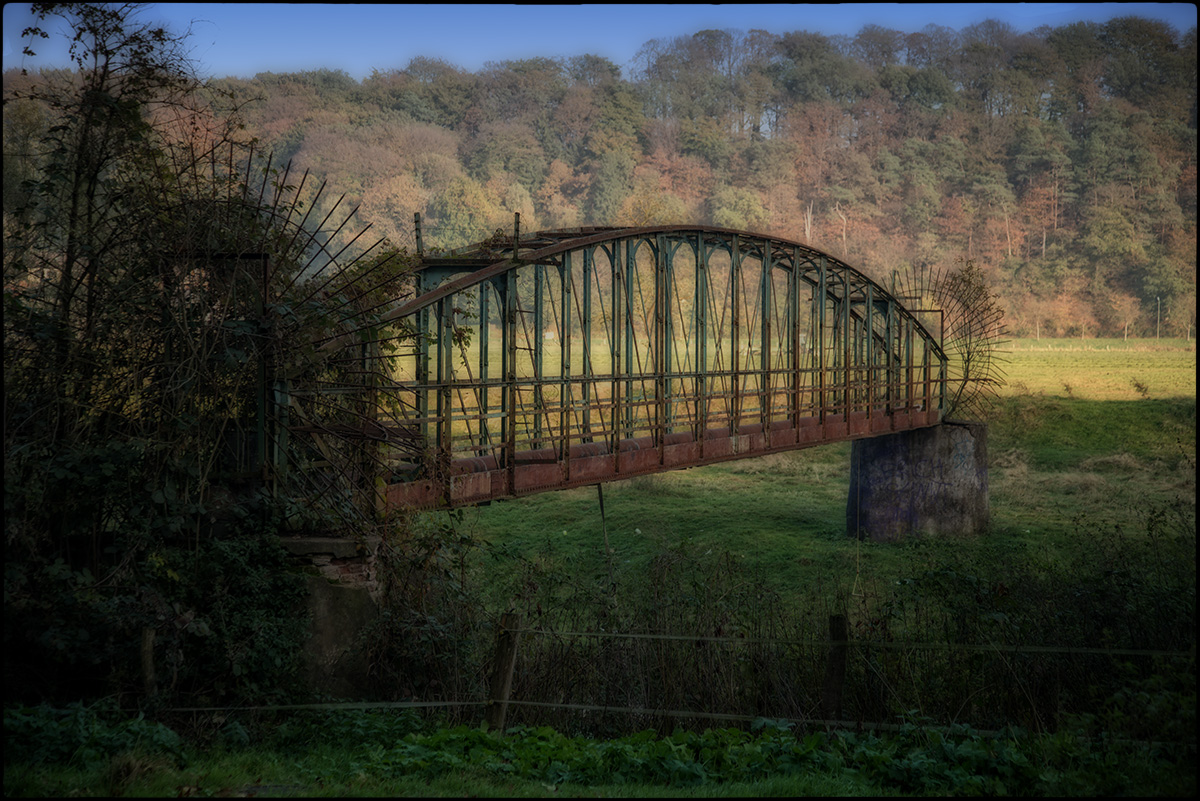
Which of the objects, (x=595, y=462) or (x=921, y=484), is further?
(x=921, y=484)

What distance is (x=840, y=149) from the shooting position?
70562 millimetres

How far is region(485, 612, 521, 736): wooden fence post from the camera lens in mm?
7047

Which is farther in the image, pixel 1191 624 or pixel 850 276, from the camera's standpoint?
pixel 850 276

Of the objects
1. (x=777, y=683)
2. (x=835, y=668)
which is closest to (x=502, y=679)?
(x=777, y=683)

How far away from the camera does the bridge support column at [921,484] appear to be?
65.0ft

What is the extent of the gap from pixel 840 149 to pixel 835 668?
68.3 meters

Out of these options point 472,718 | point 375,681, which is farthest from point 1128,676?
point 375,681

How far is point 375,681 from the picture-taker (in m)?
8.07

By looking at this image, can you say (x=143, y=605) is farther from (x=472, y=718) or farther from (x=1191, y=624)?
(x=1191, y=624)

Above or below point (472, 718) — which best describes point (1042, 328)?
above

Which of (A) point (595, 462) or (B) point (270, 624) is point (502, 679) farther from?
(A) point (595, 462)

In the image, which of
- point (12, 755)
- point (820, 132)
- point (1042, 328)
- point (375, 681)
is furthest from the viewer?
point (820, 132)

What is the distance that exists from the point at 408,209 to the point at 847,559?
38.6m

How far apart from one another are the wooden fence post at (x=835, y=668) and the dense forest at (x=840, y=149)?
41.9 m
